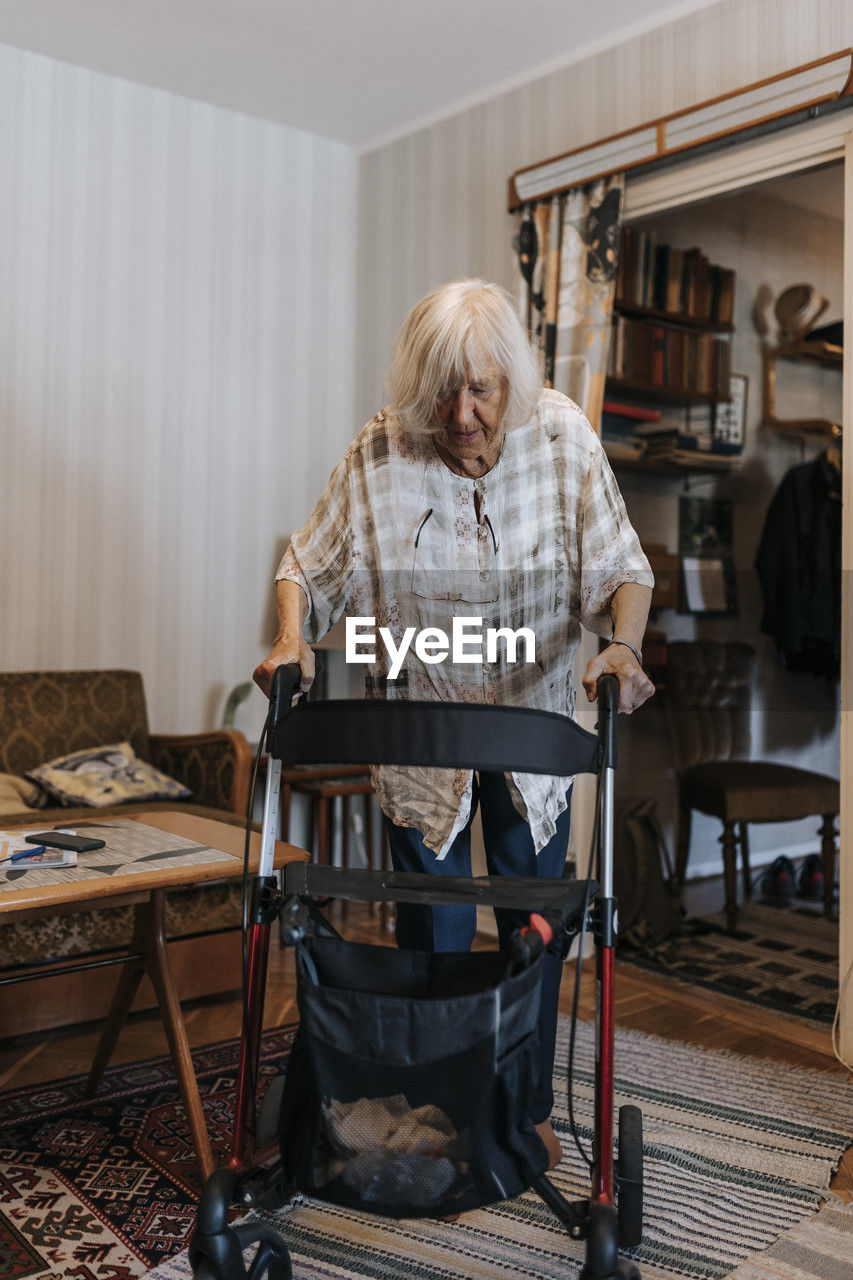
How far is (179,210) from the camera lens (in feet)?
11.7

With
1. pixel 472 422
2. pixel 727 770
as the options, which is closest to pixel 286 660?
pixel 472 422

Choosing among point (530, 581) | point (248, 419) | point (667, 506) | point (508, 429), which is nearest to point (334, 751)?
point (530, 581)

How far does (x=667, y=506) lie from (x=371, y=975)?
3.12 metres

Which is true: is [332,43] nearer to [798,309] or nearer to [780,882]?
[798,309]

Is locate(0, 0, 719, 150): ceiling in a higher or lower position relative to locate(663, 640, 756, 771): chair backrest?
higher

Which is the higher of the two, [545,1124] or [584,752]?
[584,752]

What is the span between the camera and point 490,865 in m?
1.68

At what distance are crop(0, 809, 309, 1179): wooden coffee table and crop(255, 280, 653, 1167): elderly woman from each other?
0.97ft

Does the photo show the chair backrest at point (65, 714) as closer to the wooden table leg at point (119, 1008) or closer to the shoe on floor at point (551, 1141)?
the wooden table leg at point (119, 1008)

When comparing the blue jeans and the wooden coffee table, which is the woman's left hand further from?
the wooden coffee table

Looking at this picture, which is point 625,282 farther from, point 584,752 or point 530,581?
point 584,752

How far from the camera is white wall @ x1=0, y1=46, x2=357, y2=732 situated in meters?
3.25

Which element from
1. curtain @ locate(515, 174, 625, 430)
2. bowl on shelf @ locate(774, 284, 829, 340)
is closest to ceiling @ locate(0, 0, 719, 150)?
curtain @ locate(515, 174, 625, 430)

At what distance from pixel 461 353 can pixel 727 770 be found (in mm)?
2449
